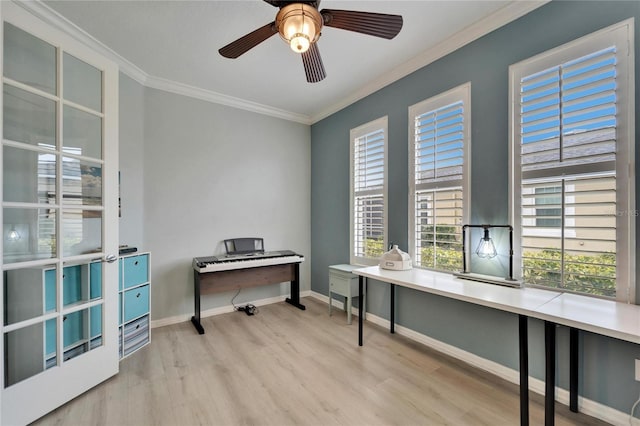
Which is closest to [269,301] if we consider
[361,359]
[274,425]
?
[361,359]

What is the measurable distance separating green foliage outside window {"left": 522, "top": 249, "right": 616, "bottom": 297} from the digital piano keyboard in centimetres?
253

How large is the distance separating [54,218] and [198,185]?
1.67m

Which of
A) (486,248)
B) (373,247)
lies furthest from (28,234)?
(486,248)

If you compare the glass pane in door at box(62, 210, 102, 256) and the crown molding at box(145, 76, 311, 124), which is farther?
the crown molding at box(145, 76, 311, 124)

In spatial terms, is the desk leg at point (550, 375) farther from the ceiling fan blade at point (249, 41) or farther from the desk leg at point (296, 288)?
the desk leg at point (296, 288)

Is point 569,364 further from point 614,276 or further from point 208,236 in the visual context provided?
point 208,236

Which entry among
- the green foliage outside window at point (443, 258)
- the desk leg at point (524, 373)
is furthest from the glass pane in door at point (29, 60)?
the desk leg at point (524, 373)

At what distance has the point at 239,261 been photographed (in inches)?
129

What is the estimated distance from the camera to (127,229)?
2.80 metres

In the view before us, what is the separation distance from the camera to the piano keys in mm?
3109

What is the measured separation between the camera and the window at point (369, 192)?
319cm

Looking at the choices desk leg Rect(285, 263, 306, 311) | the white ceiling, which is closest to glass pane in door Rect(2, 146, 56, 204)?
the white ceiling

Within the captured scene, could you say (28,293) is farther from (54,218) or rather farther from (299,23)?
(299,23)

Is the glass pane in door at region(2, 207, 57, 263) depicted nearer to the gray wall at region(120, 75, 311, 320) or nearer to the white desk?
the gray wall at region(120, 75, 311, 320)
